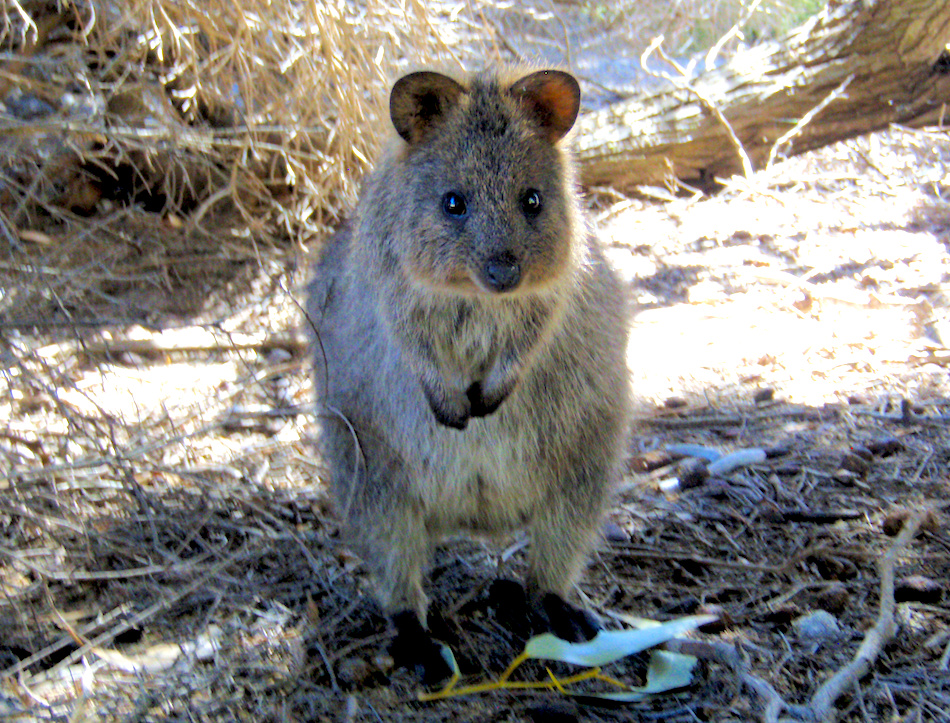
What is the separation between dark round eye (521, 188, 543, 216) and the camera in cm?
260

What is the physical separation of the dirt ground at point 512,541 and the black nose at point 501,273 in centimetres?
83

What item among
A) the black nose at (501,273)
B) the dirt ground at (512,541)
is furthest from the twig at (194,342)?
the black nose at (501,273)

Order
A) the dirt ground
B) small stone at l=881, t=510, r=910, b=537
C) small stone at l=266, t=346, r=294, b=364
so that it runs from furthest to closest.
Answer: small stone at l=266, t=346, r=294, b=364 < small stone at l=881, t=510, r=910, b=537 < the dirt ground

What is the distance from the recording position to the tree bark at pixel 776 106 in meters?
6.00

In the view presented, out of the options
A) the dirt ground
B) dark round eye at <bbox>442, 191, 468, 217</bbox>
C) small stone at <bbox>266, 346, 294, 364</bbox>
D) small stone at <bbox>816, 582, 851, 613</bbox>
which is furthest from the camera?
small stone at <bbox>266, 346, 294, 364</bbox>

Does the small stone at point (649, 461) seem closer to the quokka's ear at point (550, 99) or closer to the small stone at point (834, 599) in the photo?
the small stone at point (834, 599)

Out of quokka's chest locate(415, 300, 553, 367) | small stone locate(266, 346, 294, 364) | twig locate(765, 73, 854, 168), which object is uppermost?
twig locate(765, 73, 854, 168)

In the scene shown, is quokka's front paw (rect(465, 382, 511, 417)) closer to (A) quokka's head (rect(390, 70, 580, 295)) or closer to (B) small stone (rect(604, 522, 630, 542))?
(A) quokka's head (rect(390, 70, 580, 295))

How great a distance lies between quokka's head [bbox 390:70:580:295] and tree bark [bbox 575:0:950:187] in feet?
11.4

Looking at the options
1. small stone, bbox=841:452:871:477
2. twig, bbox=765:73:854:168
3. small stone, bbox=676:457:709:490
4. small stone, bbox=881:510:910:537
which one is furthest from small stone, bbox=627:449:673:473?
twig, bbox=765:73:854:168

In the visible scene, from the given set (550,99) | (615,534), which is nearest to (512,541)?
(615,534)

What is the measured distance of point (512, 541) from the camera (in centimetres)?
351

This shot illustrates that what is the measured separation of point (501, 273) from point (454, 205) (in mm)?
289

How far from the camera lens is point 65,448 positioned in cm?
272
